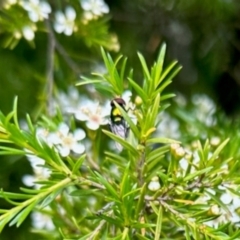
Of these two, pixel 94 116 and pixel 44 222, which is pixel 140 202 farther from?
pixel 44 222

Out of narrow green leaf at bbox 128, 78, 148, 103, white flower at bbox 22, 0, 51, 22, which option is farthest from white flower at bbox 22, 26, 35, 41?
narrow green leaf at bbox 128, 78, 148, 103

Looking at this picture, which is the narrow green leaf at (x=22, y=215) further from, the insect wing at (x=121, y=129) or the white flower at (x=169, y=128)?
the white flower at (x=169, y=128)

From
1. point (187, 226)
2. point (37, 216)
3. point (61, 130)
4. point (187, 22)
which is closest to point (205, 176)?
point (187, 226)

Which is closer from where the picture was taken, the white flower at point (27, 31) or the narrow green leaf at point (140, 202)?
the narrow green leaf at point (140, 202)

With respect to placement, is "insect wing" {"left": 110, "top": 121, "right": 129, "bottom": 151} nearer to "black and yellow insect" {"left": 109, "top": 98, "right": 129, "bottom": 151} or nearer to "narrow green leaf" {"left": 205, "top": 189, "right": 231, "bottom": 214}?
"black and yellow insect" {"left": 109, "top": 98, "right": 129, "bottom": 151}

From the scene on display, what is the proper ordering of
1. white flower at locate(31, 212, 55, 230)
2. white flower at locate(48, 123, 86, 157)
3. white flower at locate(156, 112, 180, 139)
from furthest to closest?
1. white flower at locate(156, 112, 180, 139)
2. white flower at locate(31, 212, 55, 230)
3. white flower at locate(48, 123, 86, 157)

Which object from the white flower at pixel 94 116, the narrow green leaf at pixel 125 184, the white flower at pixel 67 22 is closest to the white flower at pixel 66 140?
the white flower at pixel 94 116
